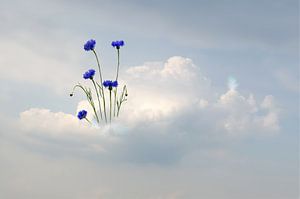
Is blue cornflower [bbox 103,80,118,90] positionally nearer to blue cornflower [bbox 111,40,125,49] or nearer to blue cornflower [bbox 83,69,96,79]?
blue cornflower [bbox 83,69,96,79]

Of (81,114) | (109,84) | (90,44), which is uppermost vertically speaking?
(90,44)

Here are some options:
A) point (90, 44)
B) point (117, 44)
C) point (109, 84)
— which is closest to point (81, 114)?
point (109, 84)

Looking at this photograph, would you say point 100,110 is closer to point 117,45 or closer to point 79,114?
point 79,114

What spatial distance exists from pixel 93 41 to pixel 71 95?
2776mm

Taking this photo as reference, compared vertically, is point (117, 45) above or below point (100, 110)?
above

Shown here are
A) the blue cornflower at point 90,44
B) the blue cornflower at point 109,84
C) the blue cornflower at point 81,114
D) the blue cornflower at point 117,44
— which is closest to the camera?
the blue cornflower at point 81,114

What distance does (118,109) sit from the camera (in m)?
20.2

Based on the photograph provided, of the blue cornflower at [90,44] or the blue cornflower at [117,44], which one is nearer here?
the blue cornflower at [90,44]

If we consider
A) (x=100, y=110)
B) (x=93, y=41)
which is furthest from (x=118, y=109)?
(x=93, y=41)

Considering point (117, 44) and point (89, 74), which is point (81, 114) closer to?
point (89, 74)

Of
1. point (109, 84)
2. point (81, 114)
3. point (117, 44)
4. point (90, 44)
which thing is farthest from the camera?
point (117, 44)

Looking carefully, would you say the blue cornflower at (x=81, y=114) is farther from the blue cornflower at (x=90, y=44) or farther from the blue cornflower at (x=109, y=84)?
the blue cornflower at (x=90, y=44)

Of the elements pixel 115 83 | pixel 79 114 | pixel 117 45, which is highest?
pixel 117 45

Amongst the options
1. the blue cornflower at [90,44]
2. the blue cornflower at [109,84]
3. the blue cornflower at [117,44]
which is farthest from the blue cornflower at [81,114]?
the blue cornflower at [117,44]
